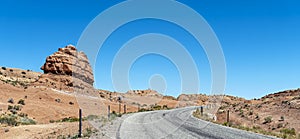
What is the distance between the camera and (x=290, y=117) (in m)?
32.3

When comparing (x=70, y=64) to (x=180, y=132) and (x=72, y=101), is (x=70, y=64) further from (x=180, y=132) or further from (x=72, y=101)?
(x=180, y=132)

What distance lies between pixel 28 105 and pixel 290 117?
33.8 metres

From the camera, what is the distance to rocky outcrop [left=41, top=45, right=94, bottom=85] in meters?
77.2

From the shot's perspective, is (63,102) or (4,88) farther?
(63,102)

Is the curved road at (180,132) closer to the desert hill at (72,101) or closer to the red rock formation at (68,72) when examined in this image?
the desert hill at (72,101)

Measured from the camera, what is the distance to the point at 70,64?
7969cm

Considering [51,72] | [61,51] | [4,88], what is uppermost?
[61,51]

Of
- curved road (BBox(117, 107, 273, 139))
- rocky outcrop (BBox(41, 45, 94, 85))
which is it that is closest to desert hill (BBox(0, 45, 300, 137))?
rocky outcrop (BBox(41, 45, 94, 85))

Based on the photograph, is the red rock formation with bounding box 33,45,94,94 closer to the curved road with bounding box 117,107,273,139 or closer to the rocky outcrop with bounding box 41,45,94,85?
the rocky outcrop with bounding box 41,45,94,85

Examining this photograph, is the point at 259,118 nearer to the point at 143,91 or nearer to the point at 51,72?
the point at 51,72

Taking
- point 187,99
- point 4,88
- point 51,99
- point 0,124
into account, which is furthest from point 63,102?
point 187,99

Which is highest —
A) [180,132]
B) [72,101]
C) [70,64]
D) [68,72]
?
[70,64]

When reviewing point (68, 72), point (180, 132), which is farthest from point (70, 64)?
point (180, 132)

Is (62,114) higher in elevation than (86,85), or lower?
lower
